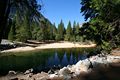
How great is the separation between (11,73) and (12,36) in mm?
66470

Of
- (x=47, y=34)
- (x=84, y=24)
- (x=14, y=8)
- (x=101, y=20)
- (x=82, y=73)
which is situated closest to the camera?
(x=14, y=8)

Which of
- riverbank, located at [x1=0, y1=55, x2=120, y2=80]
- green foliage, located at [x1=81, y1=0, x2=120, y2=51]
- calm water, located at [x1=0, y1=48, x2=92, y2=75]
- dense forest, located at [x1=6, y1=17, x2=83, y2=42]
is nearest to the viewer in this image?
riverbank, located at [x1=0, y1=55, x2=120, y2=80]

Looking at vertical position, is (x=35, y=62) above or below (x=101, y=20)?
below

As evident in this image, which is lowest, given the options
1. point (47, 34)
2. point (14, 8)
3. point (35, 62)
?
point (35, 62)

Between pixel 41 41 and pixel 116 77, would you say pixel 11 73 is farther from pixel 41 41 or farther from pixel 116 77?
pixel 41 41

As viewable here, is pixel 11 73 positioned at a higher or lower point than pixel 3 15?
lower

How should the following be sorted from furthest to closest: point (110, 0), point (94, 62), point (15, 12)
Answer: point (94, 62) < point (110, 0) < point (15, 12)

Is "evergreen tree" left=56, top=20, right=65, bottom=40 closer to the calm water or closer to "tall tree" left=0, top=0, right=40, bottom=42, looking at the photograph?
the calm water

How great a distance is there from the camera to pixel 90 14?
4188 centimetres

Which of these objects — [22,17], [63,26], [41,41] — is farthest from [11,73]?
[63,26]

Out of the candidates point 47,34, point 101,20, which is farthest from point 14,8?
point 47,34

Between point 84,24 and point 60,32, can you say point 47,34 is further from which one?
point 84,24

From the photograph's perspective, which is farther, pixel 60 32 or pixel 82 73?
pixel 60 32

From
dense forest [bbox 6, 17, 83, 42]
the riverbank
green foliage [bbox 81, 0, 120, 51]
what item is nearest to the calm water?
the riverbank
